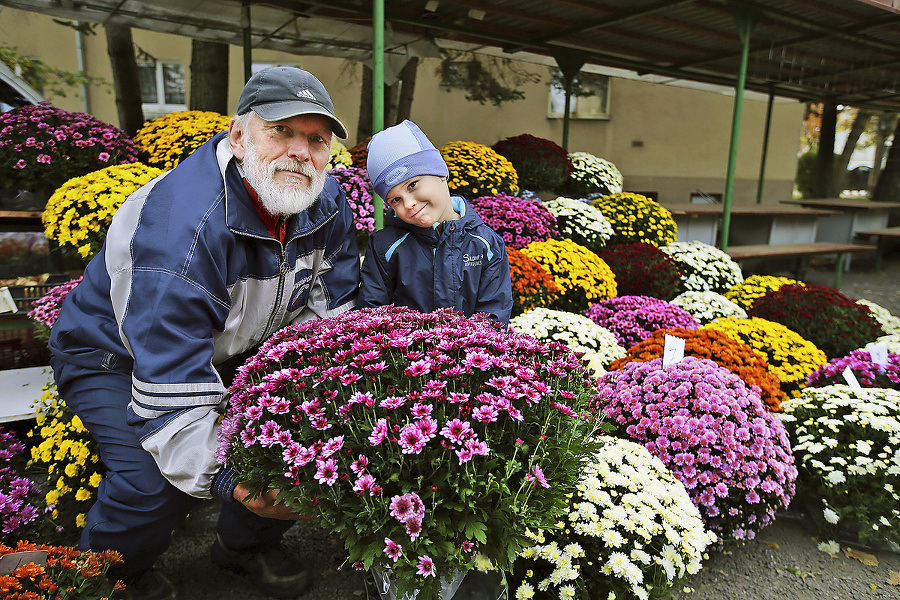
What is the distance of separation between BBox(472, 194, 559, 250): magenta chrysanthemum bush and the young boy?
252 centimetres

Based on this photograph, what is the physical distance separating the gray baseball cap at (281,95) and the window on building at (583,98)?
10789mm

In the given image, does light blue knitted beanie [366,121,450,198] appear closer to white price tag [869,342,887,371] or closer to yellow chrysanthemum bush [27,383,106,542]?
yellow chrysanthemum bush [27,383,106,542]

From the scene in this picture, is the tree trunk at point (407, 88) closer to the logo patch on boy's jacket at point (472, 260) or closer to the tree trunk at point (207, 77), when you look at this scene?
the tree trunk at point (207, 77)

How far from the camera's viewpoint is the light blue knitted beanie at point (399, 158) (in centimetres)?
229

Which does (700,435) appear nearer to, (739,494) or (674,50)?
(739,494)

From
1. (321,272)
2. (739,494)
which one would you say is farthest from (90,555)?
(739,494)

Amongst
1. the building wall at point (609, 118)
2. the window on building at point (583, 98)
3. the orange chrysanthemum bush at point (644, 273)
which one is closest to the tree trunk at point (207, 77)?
the building wall at point (609, 118)

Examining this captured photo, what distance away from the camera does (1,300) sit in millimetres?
3113

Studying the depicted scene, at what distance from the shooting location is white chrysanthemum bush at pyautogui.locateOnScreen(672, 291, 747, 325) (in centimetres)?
478

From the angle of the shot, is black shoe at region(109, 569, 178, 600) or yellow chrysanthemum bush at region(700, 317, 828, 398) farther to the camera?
yellow chrysanthemum bush at region(700, 317, 828, 398)

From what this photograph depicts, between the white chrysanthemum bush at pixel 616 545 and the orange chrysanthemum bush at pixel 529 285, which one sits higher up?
the orange chrysanthemum bush at pixel 529 285

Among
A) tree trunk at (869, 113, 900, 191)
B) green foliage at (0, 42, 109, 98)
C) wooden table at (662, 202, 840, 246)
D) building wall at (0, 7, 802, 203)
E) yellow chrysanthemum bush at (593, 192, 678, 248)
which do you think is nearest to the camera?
yellow chrysanthemum bush at (593, 192, 678, 248)

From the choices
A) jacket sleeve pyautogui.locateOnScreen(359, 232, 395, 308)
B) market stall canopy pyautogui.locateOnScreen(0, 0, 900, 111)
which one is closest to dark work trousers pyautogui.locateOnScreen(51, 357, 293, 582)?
jacket sleeve pyautogui.locateOnScreen(359, 232, 395, 308)

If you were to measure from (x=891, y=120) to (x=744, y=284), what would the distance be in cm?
2520
